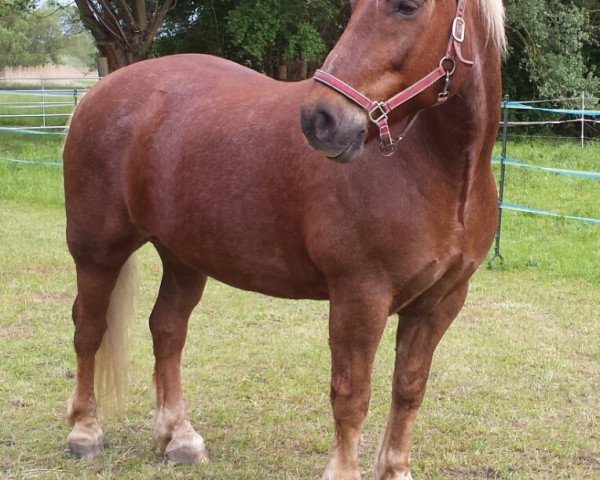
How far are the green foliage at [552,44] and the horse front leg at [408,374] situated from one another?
1473cm

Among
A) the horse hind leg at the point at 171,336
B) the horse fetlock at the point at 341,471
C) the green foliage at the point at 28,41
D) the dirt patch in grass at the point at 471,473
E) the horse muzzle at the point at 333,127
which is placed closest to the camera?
the horse muzzle at the point at 333,127

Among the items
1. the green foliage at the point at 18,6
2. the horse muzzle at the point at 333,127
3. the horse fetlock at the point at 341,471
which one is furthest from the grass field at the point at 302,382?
the green foliage at the point at 18,6

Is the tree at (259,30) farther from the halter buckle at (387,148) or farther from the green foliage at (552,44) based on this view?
the halter buckle at (387,148)

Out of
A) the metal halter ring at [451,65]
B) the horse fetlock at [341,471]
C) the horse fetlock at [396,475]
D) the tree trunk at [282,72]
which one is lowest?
the horse fetlock at [396,475]

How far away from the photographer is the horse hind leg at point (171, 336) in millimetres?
3643

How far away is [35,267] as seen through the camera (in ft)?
23.6

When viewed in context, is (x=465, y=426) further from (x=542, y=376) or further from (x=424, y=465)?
(x=542, y=376)

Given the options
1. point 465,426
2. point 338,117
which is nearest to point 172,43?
point 465,426

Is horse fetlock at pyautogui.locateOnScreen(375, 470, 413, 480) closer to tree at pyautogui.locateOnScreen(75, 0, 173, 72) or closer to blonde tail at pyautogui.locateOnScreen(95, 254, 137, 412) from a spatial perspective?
blonde tail at pyautogui.locateOnScreen(95, 254, 137, 412)

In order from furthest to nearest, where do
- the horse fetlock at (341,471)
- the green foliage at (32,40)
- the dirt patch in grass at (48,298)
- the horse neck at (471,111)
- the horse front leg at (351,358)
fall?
1. the green foliage at (32,40)
2. the dirt patch in grass at (48,298)
3. the horse fetlock at (341,471)
4. the horse front leg at (351,358)
5. the horse neck at (471,111)

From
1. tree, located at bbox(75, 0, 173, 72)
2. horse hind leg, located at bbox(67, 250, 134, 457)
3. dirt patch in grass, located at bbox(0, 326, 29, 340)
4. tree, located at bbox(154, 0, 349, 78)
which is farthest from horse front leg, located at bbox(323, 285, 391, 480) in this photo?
tree, located at bbox(154, 0, 349, 78)

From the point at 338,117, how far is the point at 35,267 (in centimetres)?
568

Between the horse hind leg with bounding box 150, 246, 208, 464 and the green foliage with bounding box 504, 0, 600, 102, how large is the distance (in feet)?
47.0

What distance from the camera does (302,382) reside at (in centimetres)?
455
